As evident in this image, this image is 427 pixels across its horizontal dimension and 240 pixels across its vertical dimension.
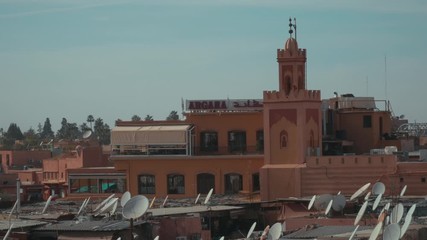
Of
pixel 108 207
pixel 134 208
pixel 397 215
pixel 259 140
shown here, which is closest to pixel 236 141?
pixel 259 140

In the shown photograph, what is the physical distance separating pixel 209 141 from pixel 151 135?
9.70 feet

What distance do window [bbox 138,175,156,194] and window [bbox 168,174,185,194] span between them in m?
0.82

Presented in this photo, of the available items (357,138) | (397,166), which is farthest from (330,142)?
(397,166)

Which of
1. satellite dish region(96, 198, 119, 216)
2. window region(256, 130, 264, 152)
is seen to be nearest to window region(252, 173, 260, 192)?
window region(256, 130, 264, 152)

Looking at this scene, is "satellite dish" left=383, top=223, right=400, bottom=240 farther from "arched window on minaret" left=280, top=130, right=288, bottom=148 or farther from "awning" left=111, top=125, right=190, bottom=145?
"awning" left=111, top=125, right=190, bottom=145

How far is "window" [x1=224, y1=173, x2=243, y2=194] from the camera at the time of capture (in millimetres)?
58094

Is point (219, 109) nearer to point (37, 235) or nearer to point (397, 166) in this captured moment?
point (397, 166)

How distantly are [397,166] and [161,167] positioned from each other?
39.9 feet

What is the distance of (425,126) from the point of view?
7594 centimetres

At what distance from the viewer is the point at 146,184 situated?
2336 inches

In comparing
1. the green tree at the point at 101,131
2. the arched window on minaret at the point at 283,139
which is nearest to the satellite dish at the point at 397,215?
the arched window on minaret at the point at 283,139

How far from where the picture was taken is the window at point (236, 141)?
195ft

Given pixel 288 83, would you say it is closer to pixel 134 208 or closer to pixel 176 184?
pixel 176 184

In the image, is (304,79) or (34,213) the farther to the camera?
(304,79)
